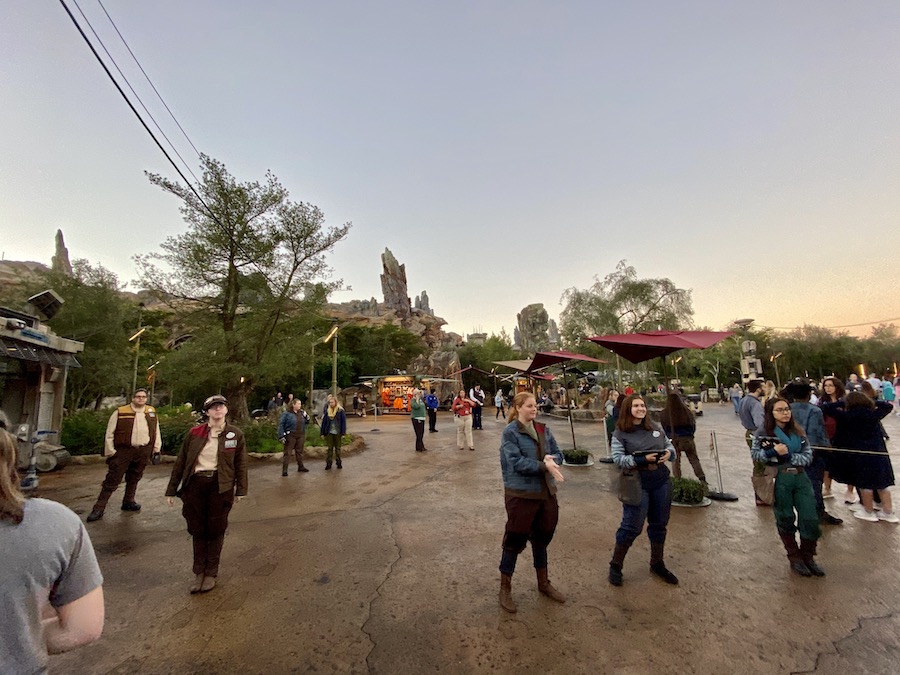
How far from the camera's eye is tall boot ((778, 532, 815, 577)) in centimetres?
364

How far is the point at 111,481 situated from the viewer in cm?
573

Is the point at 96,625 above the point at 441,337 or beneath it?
beneath

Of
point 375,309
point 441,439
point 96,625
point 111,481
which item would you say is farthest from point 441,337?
point 96,625

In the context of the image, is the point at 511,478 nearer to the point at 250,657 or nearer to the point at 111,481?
the point at 250,657

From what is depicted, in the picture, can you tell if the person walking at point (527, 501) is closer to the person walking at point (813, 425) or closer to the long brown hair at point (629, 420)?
the long brown hair at point (629, 420)

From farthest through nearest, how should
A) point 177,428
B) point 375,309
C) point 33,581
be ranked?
1. point 375,309
2. point 177,428
3. point 33,581

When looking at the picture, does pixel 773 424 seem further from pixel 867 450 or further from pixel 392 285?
pixel 392 285

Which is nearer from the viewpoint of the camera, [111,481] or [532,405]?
[532,405]

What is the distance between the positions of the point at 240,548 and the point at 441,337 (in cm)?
6308

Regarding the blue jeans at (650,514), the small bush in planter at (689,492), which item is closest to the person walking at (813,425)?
the small bush in planter at (689,492)

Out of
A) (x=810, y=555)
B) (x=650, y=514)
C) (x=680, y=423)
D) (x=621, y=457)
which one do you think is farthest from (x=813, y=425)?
(x=621, y=457)

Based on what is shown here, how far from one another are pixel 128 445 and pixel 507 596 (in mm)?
5665

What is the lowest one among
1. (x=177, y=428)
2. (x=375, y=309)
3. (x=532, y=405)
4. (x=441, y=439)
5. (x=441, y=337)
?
(x=441, y=439)

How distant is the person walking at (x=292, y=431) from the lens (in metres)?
8.76
